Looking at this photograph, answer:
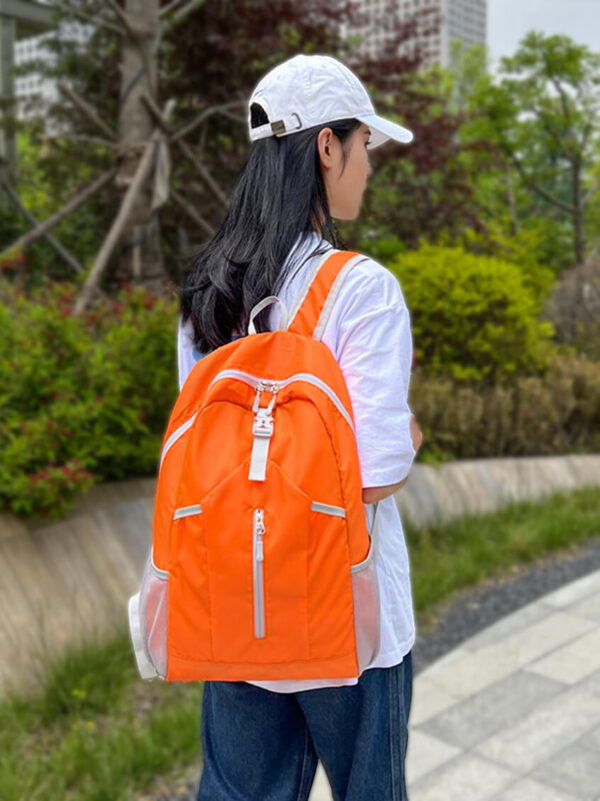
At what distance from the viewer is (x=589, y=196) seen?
49.6 ft

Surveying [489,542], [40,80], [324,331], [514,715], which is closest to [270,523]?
[324,331]

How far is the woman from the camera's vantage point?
1.43 metres

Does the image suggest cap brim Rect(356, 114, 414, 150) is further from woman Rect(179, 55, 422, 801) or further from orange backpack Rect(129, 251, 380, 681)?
orange backpack Rect(129, 251, 380, 681)

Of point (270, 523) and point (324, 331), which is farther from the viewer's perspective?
point (324, 331)

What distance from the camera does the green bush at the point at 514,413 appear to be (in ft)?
20.0

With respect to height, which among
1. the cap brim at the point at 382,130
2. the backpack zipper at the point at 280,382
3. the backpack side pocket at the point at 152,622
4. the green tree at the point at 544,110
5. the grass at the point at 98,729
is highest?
the green tree at the point at 544,110

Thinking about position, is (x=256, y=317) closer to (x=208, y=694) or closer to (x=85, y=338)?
(x=208, y=694)

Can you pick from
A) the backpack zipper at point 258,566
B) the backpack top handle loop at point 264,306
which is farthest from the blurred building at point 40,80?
the backpack zipper at point 258,566

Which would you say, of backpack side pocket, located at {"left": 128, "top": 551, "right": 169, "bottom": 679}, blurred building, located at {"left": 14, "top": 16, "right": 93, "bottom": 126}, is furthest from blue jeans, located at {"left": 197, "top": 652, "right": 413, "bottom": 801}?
blurred building, located at {"left": 14, "top": 16, "right": 93, "bottom": 126}

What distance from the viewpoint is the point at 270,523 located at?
1332 millimetres

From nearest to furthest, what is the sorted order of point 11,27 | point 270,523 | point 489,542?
1. point 270,523
2. point 489,542
3. point 11,27

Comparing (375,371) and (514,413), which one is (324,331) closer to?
(375,371)

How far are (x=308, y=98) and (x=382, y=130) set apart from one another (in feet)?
0.47

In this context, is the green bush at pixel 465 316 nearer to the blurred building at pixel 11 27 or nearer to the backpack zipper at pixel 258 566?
the backpack zipper at pixel 258 566
